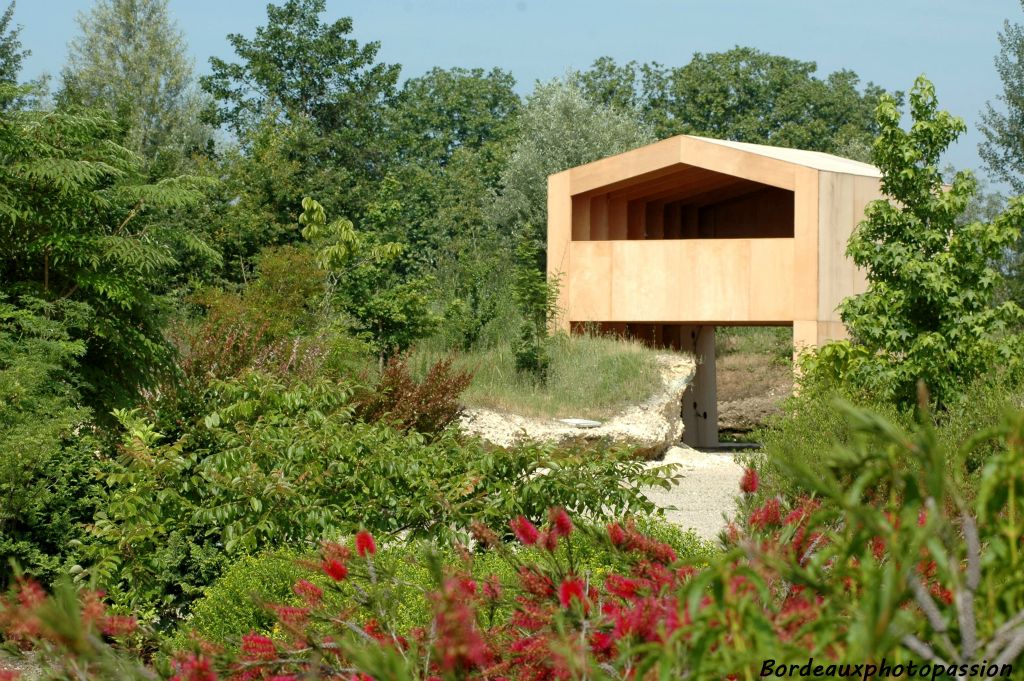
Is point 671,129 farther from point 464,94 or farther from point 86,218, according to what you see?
point 86,218

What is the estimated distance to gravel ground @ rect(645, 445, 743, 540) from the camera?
11312 mm

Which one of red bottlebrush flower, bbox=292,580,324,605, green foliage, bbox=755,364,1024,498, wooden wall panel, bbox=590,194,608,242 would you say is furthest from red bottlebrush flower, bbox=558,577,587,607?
wooden wall panel, bbox=590,194,608,242

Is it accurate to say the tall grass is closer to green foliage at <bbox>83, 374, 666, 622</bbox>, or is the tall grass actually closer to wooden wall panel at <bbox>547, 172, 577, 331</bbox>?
wooden wall panel at <bbox>547, 172, 577, 331</bbox>

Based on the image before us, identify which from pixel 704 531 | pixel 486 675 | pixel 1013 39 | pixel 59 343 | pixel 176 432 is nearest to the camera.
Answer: pixel 486 675

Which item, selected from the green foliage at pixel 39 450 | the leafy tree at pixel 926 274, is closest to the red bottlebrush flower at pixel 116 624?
the green foliage at pixel 39 450

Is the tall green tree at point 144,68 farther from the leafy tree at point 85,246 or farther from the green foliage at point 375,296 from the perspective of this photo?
the leafy tree at point 85,246

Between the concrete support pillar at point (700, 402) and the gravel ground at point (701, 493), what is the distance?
197 inches

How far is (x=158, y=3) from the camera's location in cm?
4184

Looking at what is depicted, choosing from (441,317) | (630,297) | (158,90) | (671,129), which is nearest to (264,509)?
(441,317)

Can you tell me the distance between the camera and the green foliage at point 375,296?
18.1m

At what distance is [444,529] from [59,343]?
374cm

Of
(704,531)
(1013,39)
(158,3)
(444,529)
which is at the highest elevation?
(158,3)

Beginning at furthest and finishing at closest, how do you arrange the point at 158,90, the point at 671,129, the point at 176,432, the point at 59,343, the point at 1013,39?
the point at 671,129
the point at 158,90
the point at 1013,39
the point at 176,432
the point at 59,343

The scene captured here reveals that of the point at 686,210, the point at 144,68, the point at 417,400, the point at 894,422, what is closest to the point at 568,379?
the point at 417,400
